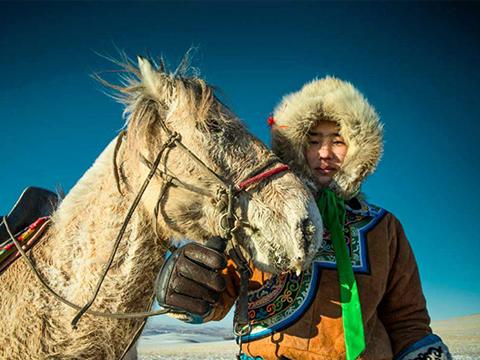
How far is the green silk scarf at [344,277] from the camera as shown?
93.7 inches

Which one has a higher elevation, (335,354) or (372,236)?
(372,236)

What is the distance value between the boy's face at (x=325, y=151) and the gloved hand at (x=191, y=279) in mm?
1152

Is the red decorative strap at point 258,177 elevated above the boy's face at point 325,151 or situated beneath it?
situated beneath

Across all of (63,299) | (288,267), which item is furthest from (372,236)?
(63,299)

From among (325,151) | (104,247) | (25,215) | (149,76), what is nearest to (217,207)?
(104,247)

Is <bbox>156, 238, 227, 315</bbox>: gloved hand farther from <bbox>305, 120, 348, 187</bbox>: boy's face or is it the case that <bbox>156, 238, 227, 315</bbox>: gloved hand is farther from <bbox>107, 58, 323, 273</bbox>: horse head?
<bbox>305, 120, 348, 187</bbox>: boy's face

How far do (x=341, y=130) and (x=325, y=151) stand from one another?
7.5 inches

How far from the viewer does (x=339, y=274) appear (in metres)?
2.62

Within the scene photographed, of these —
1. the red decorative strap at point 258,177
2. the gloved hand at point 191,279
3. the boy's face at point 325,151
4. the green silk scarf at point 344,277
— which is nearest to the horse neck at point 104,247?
the gloved hand at point 191,279

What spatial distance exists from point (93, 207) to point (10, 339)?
2.68ft

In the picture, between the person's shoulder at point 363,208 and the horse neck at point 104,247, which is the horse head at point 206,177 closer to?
the horse neck at point 104,247

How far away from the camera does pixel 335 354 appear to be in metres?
2.46

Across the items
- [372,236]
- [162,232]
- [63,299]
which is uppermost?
[372,236]

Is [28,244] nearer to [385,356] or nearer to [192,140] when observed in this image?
[192,140]
